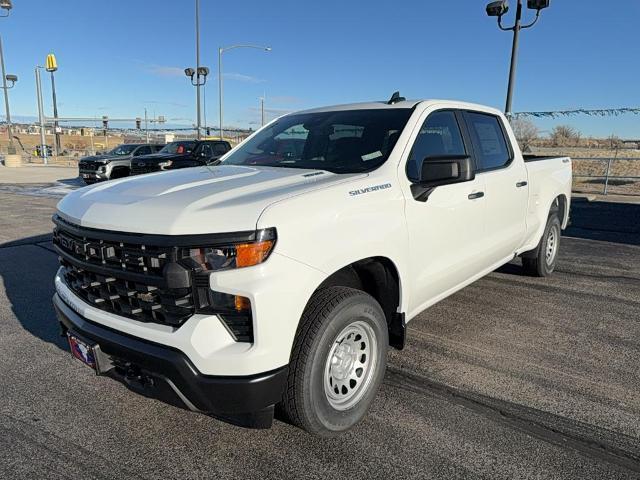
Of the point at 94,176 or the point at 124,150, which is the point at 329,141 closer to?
the point at 94,176

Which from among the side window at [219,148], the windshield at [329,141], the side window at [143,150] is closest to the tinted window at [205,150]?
the side window at [219,148]

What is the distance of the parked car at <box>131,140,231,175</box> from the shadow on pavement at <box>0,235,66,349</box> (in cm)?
526

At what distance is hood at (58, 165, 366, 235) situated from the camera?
7.57ft

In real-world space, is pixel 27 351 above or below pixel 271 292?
below

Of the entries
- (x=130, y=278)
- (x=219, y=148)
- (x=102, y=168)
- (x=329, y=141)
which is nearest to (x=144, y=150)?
→ (x=102, y=168)

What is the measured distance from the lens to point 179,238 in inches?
89.4

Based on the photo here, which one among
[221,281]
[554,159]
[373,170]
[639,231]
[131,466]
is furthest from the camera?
[639,231]

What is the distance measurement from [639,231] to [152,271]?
9.65 meters

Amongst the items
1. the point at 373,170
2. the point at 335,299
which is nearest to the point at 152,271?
the point at 335,299

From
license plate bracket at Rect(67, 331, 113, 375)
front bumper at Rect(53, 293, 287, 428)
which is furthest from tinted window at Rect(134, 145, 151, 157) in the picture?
front bumper at Rect(53, 293, 287, 428)

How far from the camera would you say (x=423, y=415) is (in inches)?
119

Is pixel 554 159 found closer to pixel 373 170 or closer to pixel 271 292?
pixel 373 170

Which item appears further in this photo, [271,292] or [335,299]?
[335,299]

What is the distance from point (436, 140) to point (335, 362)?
1.94 m
